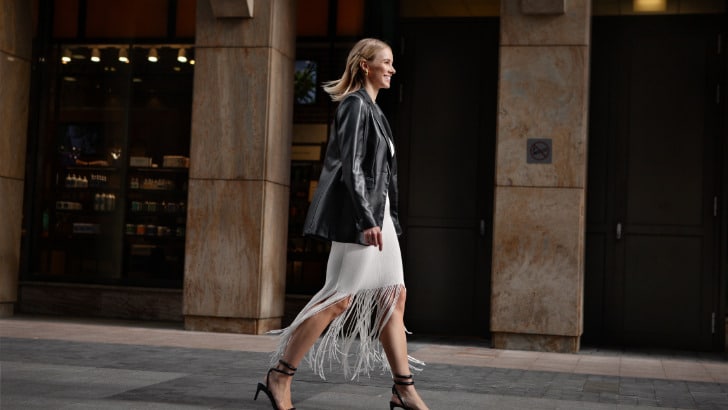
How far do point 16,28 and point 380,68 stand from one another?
766 centimetres

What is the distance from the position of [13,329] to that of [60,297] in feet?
7.61

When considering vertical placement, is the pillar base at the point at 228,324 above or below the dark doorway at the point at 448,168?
below

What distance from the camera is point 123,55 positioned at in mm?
12500

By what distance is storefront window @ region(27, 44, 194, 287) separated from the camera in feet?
40.2

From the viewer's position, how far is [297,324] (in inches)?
205

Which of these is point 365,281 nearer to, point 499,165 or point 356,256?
point 356,256

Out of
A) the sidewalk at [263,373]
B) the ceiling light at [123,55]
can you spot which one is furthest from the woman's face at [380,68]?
the ceiling light at [123,55]

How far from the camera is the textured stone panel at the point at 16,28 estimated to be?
11492 millimetres

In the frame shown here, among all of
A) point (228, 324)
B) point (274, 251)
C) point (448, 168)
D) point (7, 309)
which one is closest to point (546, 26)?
point (448, 168)

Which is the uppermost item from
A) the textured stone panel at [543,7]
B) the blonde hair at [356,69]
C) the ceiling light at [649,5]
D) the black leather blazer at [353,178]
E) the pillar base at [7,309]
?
the ceiling light at [649,5]

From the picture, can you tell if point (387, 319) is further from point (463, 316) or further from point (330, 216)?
point (463, 316)

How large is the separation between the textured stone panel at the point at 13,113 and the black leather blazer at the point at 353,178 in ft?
24.3

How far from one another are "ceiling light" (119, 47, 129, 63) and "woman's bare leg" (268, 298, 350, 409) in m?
8.11

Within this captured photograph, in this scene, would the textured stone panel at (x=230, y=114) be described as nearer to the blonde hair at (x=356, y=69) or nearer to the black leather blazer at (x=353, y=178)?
the blonde hair at (x=356, y=69)
